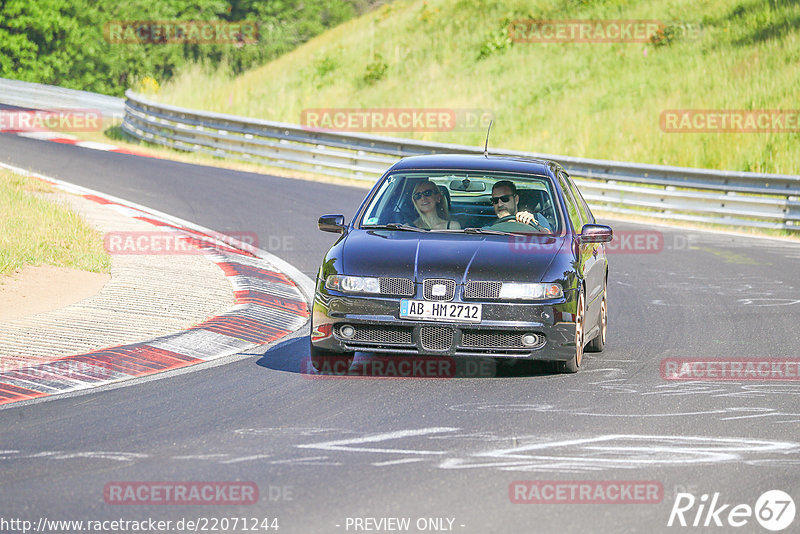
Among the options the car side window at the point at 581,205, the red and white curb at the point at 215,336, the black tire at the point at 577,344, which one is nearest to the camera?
the red and white curb at the point at 215,336

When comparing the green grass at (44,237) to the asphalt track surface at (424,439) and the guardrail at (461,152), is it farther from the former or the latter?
the guardrail at (461,152)

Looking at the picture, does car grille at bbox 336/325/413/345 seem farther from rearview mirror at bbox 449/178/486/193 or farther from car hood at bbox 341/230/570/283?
rearview mirror at bbox 449/178/486/193

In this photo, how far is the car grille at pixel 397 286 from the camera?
8570 millimetres

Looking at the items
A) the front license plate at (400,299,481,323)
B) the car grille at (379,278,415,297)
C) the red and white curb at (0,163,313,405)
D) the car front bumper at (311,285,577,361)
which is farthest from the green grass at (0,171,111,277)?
the front license plate at (400,299,481,323)

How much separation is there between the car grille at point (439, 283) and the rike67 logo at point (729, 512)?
305 cm

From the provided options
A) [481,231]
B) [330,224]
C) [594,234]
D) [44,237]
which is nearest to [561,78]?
[44,237]

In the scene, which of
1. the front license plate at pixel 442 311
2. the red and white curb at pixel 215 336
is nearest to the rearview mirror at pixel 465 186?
the front license plate at pixel 442 311

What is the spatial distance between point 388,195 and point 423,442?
3.55m

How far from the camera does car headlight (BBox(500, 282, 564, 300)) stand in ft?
28.1

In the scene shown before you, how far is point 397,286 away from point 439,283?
30 centimetres

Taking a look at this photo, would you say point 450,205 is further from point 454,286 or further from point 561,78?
point 561,78

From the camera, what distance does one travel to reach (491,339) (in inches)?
336

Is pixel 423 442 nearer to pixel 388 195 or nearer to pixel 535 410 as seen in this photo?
pixel 535 410

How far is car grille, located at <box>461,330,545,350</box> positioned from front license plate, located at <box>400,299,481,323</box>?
10 centimetres
